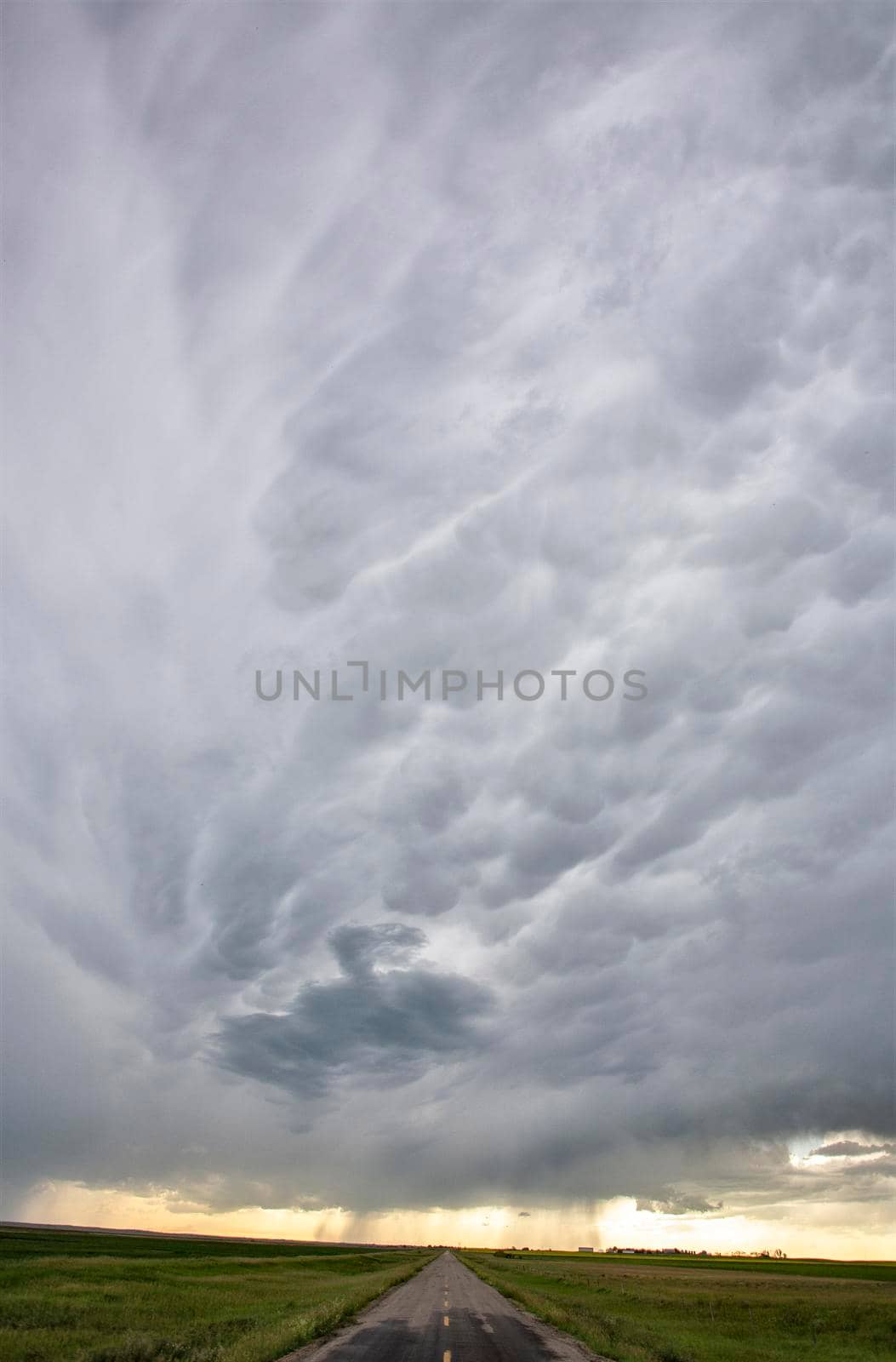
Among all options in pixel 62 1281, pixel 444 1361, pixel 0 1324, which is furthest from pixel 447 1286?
pixel 444 1361

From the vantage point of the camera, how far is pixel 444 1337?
80.1ft

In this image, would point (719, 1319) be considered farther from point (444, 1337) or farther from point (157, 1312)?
point (157, 1312)

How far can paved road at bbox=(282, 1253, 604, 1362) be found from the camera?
67.3 feet

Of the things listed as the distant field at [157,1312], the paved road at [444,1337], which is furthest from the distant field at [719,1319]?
the distant field at [157,1312]

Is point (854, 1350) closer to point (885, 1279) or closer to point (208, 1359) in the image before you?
point (208, 1359)

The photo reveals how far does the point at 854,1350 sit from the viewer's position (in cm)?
3484

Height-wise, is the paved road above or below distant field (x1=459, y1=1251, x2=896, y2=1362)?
above

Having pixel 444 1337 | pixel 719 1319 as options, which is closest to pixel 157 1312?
pixel 444 1337

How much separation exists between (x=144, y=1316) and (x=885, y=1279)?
99803 mm

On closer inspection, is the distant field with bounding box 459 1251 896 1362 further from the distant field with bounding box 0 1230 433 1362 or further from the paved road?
the distant field with bounding box 0 1230 433 1362

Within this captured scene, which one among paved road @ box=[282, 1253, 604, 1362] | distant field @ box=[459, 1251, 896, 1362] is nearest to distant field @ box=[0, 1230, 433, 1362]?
paved road @ box=[282, 1253, 604, 1362]

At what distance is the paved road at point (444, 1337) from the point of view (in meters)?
20.5

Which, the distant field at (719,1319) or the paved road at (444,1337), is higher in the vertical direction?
the paved road at (444,1337)

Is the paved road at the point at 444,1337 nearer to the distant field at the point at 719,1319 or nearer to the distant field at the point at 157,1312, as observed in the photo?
the distant field at the point at 157,1312
